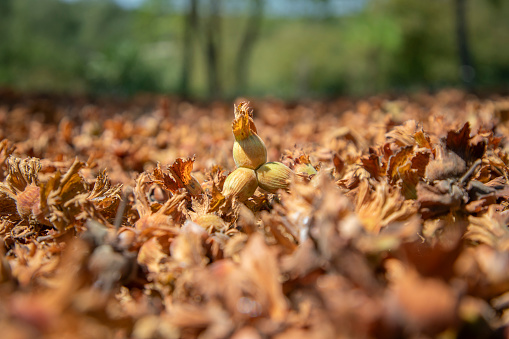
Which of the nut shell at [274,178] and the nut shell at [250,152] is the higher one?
the nut shell at [250,152]

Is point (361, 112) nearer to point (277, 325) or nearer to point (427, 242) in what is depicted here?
point (427, 242)

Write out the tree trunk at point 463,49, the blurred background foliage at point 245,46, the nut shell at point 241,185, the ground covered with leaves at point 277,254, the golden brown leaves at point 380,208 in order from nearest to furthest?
the ground covered with leaves at point 277,254 < the golden brown leaves at point 380,208 < the nut shell at point 241,185 < the tree trunk at point 463,49 < the blurred background foliage at point 245,46

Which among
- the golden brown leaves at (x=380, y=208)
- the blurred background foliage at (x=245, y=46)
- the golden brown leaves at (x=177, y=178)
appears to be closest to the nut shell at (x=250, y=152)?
the golden brown leaves at (x=177, y=178)

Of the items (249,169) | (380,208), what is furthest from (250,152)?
(380,208)

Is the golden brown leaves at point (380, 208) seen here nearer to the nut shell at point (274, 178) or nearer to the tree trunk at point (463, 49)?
the nut shell at point (274, 178)

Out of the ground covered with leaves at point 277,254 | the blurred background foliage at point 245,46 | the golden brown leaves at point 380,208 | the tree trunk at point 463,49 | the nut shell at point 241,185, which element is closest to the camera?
the ground covered with leaves at point 277,254

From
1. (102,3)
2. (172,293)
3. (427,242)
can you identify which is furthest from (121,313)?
(102,3)

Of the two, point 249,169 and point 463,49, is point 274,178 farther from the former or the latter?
point 463,49
